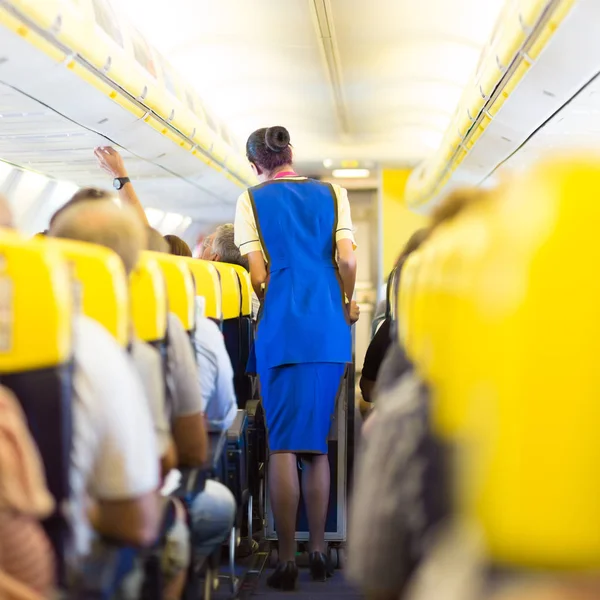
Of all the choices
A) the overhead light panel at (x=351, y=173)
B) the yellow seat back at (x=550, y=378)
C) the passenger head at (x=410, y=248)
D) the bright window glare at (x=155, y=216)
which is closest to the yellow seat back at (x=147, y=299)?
the passenger head at (x=410, y=248)

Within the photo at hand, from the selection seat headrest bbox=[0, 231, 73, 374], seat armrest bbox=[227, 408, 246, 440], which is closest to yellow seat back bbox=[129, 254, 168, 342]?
seat headrest bbox=[0, 231, 73, 374]

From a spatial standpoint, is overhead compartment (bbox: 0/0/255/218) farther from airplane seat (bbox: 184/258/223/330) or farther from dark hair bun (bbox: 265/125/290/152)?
airplane seat (bbox: 184/258/223/330)

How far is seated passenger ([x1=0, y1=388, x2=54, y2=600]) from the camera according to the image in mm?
1504

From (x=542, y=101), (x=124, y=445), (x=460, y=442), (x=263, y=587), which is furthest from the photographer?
(x=542, y=101)

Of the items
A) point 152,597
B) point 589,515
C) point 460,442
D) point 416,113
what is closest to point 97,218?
point 152,597

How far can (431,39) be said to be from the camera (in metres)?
8.98

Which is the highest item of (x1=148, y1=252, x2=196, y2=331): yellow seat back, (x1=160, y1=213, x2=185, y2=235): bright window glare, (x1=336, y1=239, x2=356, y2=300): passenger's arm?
(x1=160, y1=213, x2=185, y2=235): bright window glare

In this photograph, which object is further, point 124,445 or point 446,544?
point 124,445

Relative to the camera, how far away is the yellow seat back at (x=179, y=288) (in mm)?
2441

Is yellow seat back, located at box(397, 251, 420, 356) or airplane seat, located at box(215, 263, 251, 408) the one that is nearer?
yellow seat back, located at box(397, 251, 420, 356)

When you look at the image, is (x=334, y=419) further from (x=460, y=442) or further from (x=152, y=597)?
(x=460, y=442)

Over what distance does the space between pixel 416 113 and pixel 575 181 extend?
467 inches

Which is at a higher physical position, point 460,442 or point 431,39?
point 431,39

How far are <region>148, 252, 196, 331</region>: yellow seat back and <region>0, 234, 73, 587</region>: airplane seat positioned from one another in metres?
0.86
